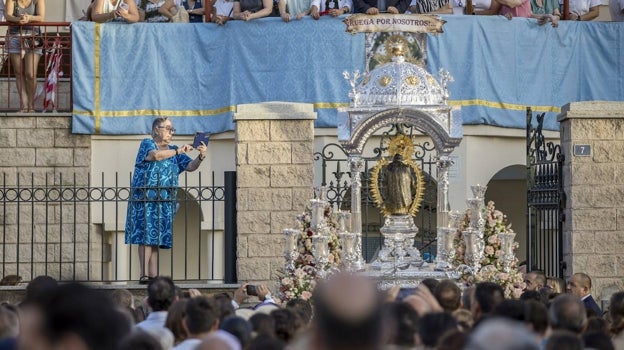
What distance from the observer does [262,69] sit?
1964 cm

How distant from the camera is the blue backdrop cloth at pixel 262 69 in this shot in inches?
771

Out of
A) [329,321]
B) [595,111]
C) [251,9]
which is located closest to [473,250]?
[595,111]

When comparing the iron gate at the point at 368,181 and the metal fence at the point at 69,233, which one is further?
the metal fence at the point at 69,233

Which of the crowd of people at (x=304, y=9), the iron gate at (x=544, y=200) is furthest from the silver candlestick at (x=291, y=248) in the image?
the crowd of people at (x=304, y=9)

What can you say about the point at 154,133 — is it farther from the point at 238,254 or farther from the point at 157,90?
the point at 157,90

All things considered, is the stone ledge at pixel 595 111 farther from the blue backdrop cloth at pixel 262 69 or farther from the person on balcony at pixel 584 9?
the person on balcony at pixel 584 9

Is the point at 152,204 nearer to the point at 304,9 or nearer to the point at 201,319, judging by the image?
the point at 304,9

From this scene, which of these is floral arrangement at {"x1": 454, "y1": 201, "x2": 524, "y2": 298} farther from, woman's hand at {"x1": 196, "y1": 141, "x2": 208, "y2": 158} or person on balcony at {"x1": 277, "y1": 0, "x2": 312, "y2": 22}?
person on balcony at {"x1": 277, "y1": 0, "x2": 312, "y2": 22}

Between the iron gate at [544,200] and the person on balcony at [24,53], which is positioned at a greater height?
the person on balcony at [24,53]

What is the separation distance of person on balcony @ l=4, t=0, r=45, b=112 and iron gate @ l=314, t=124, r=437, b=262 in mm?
3805

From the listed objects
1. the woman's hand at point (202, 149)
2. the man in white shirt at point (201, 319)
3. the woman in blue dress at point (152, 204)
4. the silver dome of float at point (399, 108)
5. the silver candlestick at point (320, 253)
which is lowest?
the man in white shirt at point (201, 319)

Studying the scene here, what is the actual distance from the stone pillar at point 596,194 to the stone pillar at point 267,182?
9.50 feet

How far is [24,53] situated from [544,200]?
6958 millimetres

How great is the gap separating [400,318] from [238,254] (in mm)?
9186
